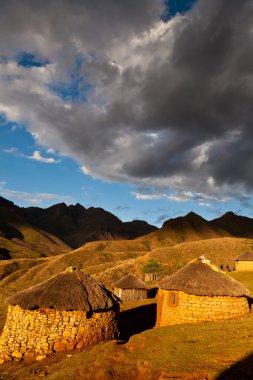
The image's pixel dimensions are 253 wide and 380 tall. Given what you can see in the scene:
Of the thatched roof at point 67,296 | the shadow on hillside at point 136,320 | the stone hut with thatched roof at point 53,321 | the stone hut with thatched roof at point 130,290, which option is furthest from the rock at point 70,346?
the stone hut with thatched roof at point 130,290

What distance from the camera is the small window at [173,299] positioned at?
19.8 meters

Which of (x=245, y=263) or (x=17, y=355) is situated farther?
(x=245, y=263)

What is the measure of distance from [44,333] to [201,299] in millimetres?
9415

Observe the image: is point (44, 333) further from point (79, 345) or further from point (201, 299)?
point (201, 299)

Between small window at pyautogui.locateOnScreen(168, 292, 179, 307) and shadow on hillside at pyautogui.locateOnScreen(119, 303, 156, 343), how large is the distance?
342cm

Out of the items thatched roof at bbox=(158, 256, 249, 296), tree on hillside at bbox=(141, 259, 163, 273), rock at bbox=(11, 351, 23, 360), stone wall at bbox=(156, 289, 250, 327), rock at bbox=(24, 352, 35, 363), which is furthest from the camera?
tree on hillside at bbox=(141, 259, 163, 273)

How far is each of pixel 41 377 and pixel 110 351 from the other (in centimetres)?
294

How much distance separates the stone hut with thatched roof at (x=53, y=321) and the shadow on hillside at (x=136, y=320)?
10.1ft

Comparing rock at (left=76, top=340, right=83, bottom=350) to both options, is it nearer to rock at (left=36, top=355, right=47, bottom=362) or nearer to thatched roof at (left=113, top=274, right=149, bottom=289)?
rock at (left=36, top=355, right=47, bottom=362)

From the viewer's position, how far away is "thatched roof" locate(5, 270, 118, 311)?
54.9ft

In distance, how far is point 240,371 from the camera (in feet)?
31.6

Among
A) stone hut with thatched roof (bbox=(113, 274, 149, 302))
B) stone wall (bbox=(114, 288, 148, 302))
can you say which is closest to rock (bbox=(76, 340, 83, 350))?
stone hut with thatched roof (bbox=(113, 274, 149, 302))

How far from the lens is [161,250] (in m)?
72.4

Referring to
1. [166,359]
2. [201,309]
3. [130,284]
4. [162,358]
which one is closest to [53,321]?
[162,358]
